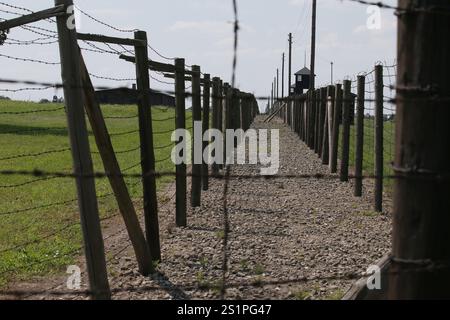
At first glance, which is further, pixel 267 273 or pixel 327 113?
pixel 327 113

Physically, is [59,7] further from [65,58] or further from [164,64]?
[164,64]

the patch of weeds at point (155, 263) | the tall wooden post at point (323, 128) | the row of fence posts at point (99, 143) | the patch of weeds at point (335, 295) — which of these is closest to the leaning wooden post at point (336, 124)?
the tall wooden post at point (323, 128)

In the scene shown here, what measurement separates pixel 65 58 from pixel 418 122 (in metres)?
2.38

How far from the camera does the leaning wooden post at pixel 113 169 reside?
4.57m

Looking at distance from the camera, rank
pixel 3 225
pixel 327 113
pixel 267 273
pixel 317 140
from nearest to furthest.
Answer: pixel 267 273, pixel 3 225, pixel 327 113, pixel 317 140

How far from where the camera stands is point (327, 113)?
14.7m

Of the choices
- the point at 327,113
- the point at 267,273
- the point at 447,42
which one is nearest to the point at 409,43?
the point at 447,42

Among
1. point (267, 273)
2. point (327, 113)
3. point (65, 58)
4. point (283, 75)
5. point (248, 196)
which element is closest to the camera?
point (65, 58)

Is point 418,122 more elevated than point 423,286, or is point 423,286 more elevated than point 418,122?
point 418,122

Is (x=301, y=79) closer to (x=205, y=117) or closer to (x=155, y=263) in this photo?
(x=205, y=117)

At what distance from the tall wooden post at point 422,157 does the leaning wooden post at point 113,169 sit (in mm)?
2110

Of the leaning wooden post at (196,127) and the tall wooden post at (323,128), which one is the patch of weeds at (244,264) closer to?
the leaning wooden post at (196,127)

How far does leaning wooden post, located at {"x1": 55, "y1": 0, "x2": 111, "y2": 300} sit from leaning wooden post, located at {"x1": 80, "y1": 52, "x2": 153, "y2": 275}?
20cm

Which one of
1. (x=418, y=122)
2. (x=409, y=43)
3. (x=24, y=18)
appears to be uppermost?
(x=24, y=18)
